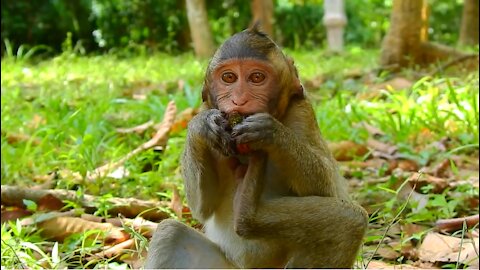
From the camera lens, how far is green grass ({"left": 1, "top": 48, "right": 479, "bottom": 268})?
467 cm

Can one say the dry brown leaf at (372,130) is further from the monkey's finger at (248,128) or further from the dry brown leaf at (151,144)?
the monkey's finger at (248,128)

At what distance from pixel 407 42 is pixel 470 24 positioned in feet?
23.6

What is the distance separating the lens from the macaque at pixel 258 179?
2789mm

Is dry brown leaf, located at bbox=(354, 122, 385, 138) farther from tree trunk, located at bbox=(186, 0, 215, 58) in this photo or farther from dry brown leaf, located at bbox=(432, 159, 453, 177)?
tree trunk, located at bbox=(186, 0, 215, 58)

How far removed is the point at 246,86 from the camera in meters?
2.85

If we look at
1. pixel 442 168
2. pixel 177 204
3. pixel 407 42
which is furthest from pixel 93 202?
pixel 407 42

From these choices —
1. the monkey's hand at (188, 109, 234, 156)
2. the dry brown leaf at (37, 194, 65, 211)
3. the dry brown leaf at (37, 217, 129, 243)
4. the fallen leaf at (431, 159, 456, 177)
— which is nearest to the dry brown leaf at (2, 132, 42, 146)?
the dry brown leaf at (37, 194, 65, 211)

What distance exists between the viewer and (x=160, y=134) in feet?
18.9

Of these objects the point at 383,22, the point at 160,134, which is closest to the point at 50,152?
the point at 160,134

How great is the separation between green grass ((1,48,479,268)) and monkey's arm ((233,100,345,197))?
3.94 feet

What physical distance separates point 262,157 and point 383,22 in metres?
26.9

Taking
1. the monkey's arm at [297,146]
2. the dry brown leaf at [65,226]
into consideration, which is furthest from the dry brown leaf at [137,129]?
the monkey's arm at [297,146]

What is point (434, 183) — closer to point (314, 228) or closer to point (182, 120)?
point (182, 120)

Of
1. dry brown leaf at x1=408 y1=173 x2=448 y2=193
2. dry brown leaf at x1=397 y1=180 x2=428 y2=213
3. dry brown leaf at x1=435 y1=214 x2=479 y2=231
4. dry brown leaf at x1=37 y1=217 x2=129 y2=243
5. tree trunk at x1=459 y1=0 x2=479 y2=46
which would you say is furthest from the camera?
tree trunk at x1=459 y1=0 x2=479 y2=46
